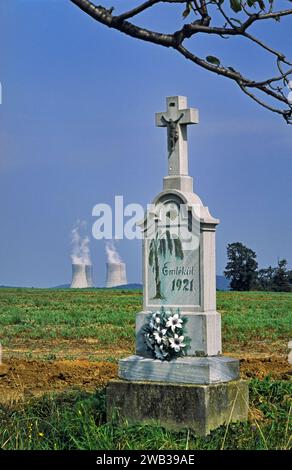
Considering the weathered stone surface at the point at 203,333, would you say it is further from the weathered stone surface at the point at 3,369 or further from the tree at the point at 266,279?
the tree at the point at 266,279

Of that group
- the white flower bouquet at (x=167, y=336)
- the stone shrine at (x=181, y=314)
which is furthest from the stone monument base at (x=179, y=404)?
the white flower bouquet at (x=167, y=336)

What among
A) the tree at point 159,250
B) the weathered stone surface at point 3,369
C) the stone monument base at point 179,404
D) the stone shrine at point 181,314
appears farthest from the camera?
the weathered stone surface at point 3,369

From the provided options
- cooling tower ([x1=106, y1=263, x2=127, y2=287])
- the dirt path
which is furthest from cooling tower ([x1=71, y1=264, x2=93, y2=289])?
the dirt path

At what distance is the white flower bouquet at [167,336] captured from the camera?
1004cm

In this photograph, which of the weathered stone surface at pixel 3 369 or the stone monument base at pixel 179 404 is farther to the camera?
the weathered stone surface at pixel 3 369

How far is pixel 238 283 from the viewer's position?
57562mm

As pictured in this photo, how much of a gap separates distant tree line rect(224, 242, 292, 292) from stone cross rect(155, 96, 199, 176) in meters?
45.1

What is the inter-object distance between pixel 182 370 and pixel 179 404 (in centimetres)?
39

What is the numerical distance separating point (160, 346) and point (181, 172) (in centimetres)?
206

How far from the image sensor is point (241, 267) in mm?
57500

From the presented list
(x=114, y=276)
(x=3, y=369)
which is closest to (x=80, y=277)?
(x=114, y=276)

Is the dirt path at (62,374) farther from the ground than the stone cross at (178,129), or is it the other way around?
the stone cross at (178,129)

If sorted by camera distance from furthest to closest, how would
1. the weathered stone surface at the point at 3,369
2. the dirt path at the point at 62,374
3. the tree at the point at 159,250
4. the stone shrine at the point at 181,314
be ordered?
1. the weathered stone surface at the point at 3,369
2. the dirt path at the point at 62,374
3. the tree at the point at 159,250
4. the stone shrine at the point at 181,314
